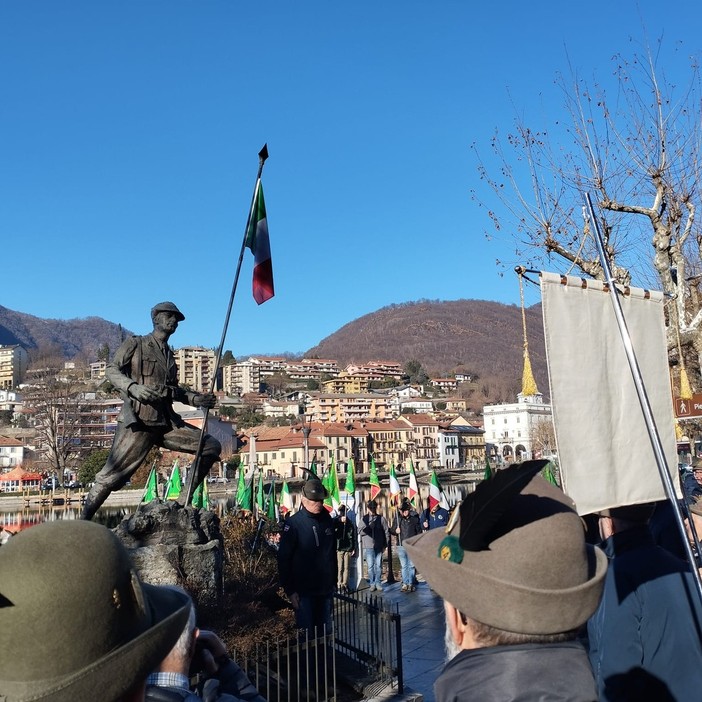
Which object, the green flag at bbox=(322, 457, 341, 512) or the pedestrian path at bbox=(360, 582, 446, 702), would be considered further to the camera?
the green flag at bbox=(322, 457, 341, 512)

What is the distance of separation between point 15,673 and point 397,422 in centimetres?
10374

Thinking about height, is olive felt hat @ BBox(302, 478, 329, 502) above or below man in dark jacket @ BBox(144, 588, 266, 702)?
above

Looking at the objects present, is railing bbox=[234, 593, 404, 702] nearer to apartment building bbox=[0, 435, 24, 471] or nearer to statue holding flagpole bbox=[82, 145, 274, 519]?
statue holding flagpole bbox=[82, 145, 274, 519]

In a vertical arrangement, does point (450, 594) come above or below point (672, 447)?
below

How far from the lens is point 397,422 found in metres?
104

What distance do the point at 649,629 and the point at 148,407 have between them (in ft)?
17.7

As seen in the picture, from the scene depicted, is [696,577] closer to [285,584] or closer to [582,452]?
[582,452]

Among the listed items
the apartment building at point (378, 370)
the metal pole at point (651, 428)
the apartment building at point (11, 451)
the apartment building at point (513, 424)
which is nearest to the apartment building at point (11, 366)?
the apartment building at point (378, 370)

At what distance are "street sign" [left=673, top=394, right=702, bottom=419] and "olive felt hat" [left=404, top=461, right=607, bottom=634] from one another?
30.3ft

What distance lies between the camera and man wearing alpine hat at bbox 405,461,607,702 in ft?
5.24

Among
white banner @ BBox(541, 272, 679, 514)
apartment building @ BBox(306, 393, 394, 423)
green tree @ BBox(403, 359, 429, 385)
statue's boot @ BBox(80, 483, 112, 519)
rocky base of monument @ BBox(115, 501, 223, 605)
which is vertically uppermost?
green tree @ BBox(403, 359, 429, 385)

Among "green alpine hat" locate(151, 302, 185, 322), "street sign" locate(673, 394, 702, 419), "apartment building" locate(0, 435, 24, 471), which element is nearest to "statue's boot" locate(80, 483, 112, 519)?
"green alpine hat" locate(151, 302, 185, 322)

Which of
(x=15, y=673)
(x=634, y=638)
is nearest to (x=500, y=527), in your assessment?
(x=15, y=673)

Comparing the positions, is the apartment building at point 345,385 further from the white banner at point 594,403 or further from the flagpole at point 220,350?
the white banner at point 594,403
